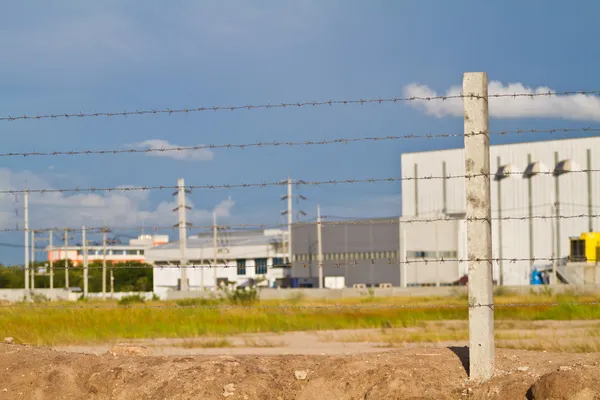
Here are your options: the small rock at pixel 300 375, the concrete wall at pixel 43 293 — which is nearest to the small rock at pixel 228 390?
the small rock at pixel 300 375

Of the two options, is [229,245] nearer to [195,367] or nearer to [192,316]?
[192,316]

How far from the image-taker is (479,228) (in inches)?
359

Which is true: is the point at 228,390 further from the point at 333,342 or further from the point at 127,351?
the point at 333,342

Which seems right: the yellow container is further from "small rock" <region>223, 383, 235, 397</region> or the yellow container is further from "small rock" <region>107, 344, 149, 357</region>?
"small rock" <region>223, 383, 235, 397</region>

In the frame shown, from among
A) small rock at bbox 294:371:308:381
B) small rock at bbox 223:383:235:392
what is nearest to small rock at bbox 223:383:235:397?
small rock at bbox 223:383:235:392

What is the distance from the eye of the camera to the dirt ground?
8625mm

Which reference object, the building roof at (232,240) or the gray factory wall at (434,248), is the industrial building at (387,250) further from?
the building roof at (232,240)

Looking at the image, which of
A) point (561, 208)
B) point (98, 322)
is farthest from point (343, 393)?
point (561, 208)

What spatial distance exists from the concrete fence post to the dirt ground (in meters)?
0.33

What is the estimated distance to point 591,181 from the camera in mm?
82000

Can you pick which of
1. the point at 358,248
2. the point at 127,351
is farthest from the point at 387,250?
the point at 127,351

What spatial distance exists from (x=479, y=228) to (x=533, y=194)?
7839cm

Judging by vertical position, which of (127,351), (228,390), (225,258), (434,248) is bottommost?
(225,258)

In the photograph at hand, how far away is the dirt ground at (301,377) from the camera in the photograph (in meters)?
8.62
